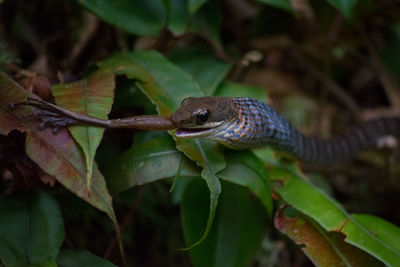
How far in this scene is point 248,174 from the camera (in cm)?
179

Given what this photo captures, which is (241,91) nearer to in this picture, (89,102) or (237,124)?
(237,124)

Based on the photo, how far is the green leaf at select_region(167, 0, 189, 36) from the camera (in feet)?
7.59

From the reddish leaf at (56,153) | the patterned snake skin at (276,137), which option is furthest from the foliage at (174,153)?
the patterned snake skin at (276,137)

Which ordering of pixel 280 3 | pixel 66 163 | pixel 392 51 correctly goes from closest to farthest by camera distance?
pixel 66 163, pixel 280 3, pixel 392 51

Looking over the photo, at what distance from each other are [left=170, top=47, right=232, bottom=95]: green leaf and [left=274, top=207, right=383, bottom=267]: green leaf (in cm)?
88

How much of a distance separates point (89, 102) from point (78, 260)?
0.68 m

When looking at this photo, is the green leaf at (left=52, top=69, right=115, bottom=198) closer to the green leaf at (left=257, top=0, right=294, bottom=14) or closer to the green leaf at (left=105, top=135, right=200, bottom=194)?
the green leaf at (left=105, top=135, right=200, bottom=194)

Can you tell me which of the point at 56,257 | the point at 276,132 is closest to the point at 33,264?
the point at 56,257

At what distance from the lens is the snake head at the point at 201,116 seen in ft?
5.36

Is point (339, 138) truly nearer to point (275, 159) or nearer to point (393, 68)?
point (275, 159)

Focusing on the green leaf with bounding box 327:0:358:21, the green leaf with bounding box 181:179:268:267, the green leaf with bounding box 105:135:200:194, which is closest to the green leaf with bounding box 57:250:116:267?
the green leaf with bounding box 105:135:200:194

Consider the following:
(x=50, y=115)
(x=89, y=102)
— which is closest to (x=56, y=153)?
(x=50, y=115)

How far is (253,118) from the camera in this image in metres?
1.82

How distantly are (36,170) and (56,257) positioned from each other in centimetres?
38
